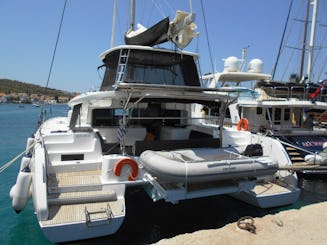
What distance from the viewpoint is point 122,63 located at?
6711 mm

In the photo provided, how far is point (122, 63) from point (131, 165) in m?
2.70

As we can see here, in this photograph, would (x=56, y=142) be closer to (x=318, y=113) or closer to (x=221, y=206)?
(x=221, y=206)

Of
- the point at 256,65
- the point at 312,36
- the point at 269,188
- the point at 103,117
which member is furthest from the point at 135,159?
the point at 312,36

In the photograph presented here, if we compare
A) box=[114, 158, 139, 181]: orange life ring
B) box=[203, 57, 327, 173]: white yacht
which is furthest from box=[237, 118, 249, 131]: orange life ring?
box=[114, 158, 139, 181]: orange life ring

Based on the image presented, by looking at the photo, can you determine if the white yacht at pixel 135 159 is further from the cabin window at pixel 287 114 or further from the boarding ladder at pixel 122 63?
the cabin window at pixel 287 114

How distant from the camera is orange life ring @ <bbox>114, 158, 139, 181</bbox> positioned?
203 inches

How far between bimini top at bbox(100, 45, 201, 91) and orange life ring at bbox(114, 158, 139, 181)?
2083 mm

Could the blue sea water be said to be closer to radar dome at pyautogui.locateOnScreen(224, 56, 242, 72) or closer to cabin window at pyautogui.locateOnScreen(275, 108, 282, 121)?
cabin window at pyautogui.locateOnScreen(275, 108, 282, 121)

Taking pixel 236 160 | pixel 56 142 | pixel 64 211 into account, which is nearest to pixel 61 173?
pixel 56 142

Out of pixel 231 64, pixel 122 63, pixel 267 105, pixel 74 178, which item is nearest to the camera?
pixel 74 178

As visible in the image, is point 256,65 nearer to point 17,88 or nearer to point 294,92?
point 294,92

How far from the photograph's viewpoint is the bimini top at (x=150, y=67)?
6.68m

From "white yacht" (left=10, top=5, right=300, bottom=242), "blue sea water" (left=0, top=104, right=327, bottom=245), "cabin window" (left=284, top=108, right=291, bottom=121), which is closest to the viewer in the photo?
"white yacht" (left=10, top=5, right=300, bottom=242)

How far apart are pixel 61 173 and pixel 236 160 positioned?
344 cm
